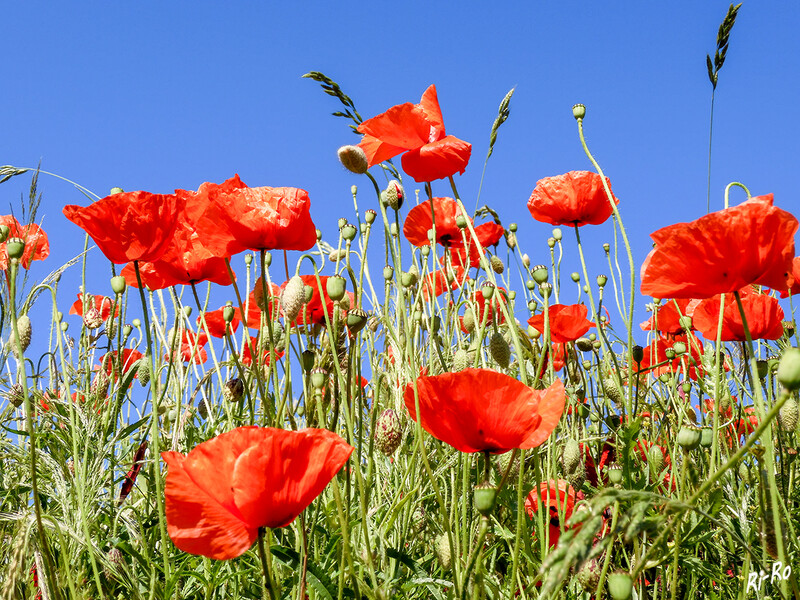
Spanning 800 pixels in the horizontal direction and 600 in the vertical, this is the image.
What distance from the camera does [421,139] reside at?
1.97m

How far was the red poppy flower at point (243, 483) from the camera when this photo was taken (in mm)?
1156

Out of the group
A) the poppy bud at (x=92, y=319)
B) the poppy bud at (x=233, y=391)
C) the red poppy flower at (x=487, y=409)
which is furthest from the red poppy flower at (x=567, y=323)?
the poppy bud at (x=92, y=319)

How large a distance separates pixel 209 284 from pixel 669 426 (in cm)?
171

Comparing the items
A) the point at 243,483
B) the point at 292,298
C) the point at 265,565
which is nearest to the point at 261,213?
the point at 292,298

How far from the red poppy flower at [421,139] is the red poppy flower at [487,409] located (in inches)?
29.2

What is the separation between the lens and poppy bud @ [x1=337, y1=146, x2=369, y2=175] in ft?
5.68

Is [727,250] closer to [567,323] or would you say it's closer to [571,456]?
[571,456]

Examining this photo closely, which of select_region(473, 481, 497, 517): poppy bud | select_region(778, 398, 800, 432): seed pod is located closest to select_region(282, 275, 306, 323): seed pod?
select_region(473, 481, 497, 517): poppy bud

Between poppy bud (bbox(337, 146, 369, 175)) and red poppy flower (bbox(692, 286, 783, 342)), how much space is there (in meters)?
1.00

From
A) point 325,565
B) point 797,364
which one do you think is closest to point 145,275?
point 325,565

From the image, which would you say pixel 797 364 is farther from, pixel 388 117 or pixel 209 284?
pixel 209 284

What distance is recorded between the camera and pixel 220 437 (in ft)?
3.92

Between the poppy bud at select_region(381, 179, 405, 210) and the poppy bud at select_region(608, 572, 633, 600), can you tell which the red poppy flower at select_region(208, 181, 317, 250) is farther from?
the poppy bud at select_region(608, 572, 633, 600)

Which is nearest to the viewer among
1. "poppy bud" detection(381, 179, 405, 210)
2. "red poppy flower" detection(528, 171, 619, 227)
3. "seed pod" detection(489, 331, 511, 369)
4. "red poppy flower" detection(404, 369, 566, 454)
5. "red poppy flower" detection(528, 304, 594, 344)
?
"red poppy flower" detection(404, 369, 566, 454)
